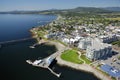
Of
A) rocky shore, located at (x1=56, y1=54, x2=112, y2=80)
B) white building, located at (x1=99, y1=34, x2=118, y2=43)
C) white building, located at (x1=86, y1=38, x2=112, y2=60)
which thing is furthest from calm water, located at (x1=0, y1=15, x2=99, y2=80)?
white building, located at (x1=99, y1=34, x2=118, y2=43)

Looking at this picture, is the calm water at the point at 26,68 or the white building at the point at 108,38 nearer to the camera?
the calm water at the point at 26,68

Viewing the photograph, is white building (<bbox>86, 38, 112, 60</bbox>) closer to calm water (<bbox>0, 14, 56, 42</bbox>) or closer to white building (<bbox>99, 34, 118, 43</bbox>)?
white building (<bbox>99, 34, 118, 43</bbox>)

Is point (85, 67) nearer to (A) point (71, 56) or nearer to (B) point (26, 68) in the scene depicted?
(A) point (71, 56)

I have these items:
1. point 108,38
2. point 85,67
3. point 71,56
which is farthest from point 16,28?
point 85,67

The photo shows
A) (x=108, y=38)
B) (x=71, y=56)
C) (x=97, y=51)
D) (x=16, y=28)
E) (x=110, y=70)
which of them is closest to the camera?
→ (x=110, y=70)

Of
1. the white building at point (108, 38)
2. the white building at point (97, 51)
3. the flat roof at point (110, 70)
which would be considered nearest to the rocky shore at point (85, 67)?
the flat roof at point (110, 70)

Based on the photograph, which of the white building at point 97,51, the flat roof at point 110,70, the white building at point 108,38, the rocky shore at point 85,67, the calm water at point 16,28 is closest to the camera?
the flat roof at point 110,70

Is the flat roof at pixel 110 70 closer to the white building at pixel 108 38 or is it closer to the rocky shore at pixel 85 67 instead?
the rocky shore at pixel 85 67

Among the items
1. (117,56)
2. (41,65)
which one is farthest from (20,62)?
(117,56)

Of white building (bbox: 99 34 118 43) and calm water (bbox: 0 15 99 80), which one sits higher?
white building (bbox: 99 34 118 43)

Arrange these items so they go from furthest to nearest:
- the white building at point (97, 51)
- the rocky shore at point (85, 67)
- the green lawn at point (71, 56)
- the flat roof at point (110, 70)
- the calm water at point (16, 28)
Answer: the calm water at point (16, 28)
the green lawn at point (71, 56)
the white building at point (97, 51)
the rocky shore at point (85, 67)
the flat roof at point (110, 70)
